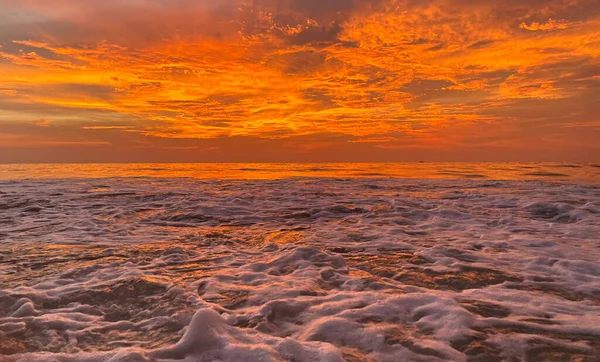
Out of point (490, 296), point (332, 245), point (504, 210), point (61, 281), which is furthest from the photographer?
point (504, 210)

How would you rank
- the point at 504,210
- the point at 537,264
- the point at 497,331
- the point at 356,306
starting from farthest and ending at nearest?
the point at 504,210
the point at 537,264
the point at 356,306
the point at 497,331

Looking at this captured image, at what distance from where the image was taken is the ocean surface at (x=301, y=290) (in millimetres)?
3566

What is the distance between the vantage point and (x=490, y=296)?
191 inches

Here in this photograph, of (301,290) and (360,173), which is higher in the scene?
(360,173)

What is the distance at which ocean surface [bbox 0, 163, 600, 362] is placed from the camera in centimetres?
357

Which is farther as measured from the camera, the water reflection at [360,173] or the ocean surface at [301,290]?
the water reflection at [360,173]

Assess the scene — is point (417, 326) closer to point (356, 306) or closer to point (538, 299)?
point (356, 306)

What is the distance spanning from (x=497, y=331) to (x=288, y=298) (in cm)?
235

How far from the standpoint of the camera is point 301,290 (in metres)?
5.20

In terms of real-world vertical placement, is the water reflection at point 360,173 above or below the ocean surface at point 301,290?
above

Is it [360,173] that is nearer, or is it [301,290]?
[301,290]

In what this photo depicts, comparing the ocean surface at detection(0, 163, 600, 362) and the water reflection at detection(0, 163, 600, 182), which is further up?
the water reflection at detection(0, 163, 600, 182)

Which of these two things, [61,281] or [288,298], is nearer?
[288,298]

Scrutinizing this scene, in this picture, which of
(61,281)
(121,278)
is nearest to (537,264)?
(121,278)
